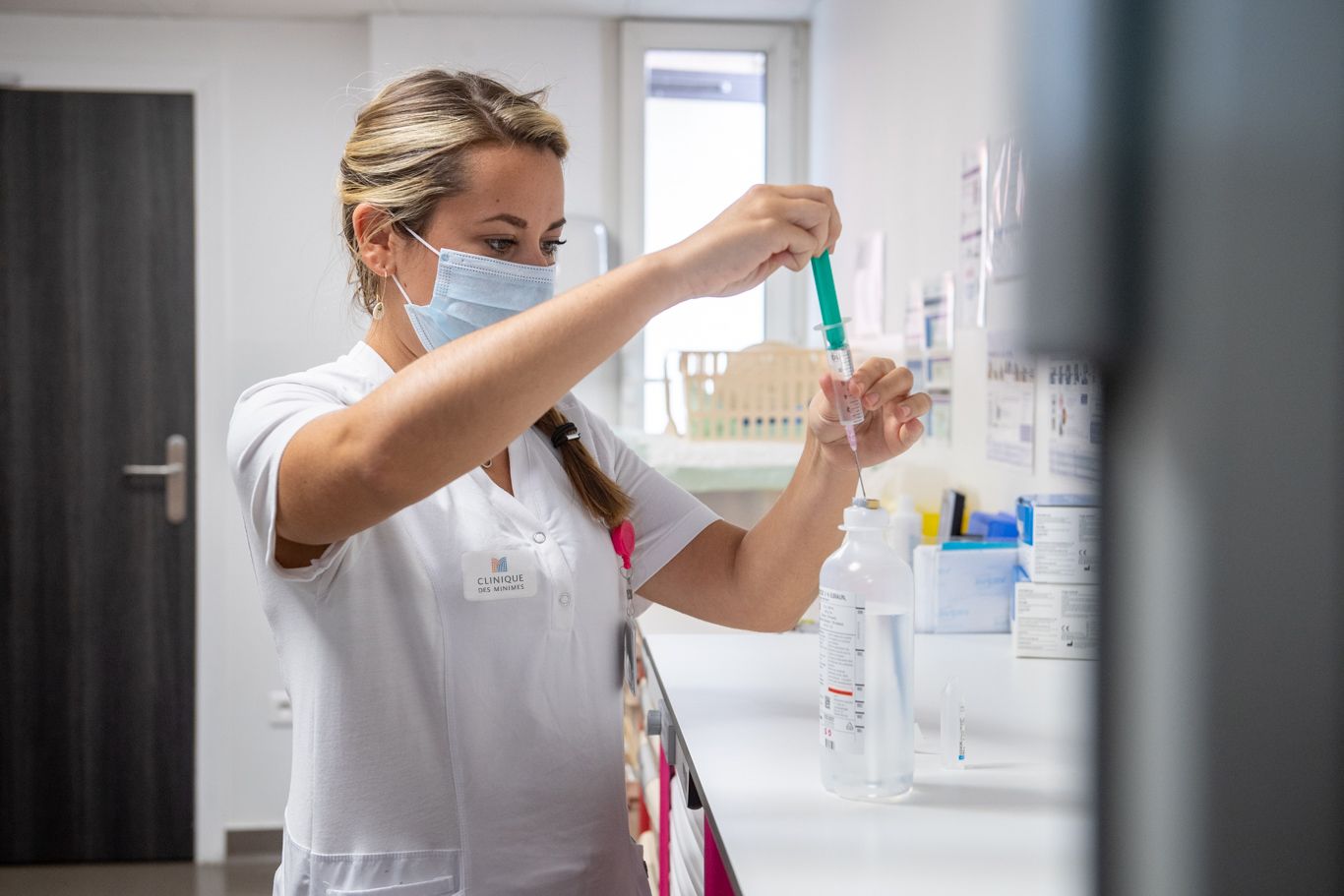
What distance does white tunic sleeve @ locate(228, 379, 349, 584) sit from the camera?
2.82ft

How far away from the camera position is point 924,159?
216 centimetres

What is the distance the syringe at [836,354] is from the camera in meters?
0.98

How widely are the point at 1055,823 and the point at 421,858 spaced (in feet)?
1.77

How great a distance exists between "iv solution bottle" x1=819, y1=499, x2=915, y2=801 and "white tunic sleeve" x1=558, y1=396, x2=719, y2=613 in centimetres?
37

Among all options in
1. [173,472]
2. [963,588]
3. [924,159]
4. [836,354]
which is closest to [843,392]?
[836,354]

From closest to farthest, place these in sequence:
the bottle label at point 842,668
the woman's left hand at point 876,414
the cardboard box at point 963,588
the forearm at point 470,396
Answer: the forearm at point 470,396
the bottle label at point 842,668
the woman's left hand at point 876,414
the cardboard box at point 963,588

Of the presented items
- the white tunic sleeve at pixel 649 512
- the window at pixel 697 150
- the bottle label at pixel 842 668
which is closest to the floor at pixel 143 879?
the window at pixel 697 150

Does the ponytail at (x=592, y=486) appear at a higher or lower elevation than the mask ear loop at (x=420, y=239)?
lower

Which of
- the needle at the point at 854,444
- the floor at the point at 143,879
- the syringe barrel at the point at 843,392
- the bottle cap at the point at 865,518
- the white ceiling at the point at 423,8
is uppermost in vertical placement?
the white ceiling at the point at 423,8

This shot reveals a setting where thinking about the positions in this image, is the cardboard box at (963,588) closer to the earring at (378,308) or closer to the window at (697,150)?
the earring at (378,308)

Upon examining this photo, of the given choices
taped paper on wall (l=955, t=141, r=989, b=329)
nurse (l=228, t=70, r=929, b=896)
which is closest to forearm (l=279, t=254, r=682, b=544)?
nurse (l=228, t=70, r=929, b=896)

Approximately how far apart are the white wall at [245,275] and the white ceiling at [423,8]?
0.07 meters

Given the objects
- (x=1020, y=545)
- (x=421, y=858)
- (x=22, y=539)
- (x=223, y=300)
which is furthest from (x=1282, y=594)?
(x=22, y=539)

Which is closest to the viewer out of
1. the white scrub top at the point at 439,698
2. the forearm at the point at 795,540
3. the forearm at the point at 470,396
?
the forearm at the point at 470,396
